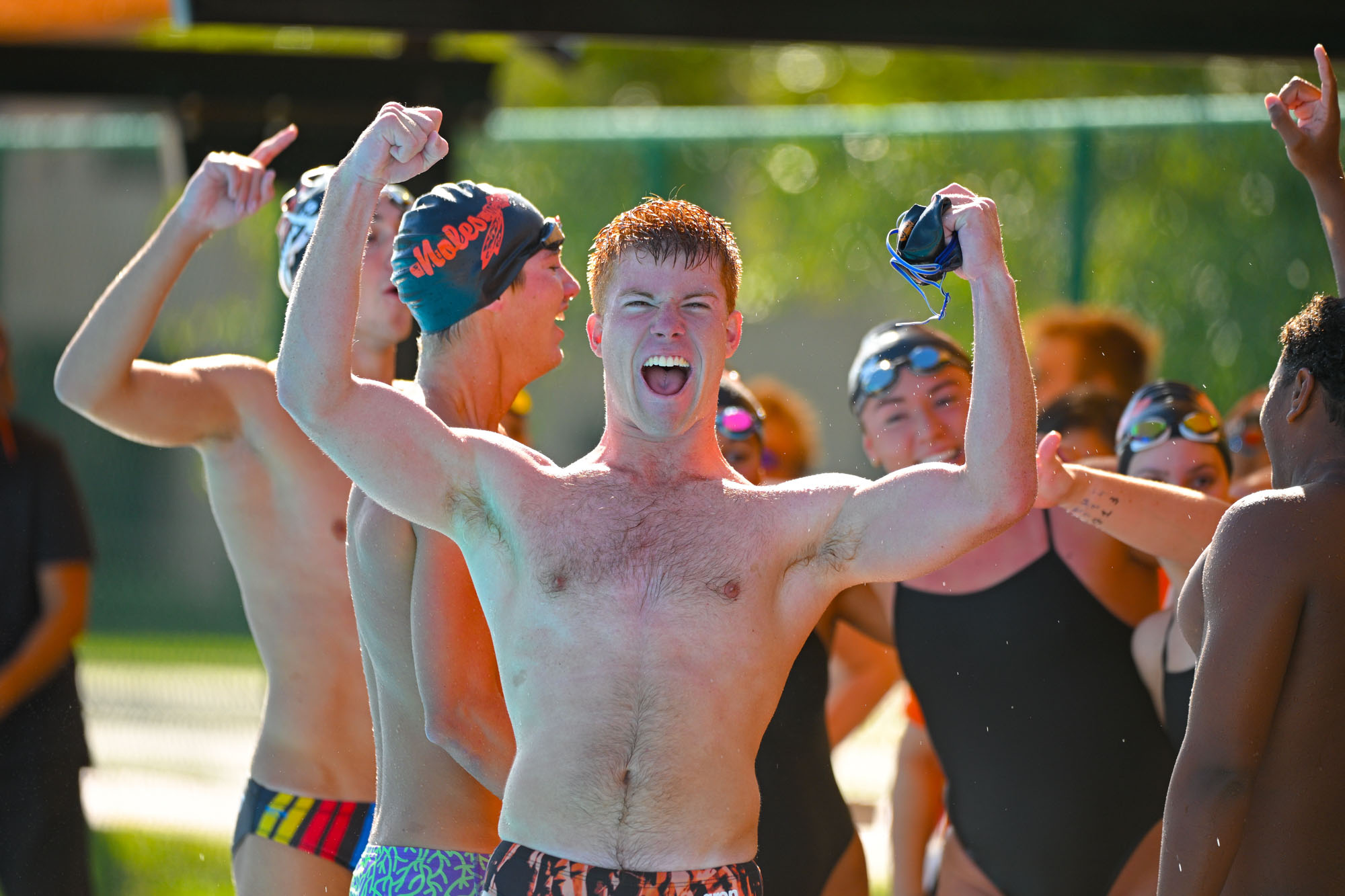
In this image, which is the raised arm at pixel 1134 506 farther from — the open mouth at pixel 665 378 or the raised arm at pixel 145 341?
the raised arm at pixel 145 341

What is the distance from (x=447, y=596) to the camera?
2.90m

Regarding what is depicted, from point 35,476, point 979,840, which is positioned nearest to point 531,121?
point 35,476

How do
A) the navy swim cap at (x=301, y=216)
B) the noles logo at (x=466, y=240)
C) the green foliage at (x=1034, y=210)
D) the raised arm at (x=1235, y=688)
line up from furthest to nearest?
the green foliage at (x=1034, y=210) < the navy swim cap at (x=301, y=216) < the noles logo at (x=466, y=240) < the raised arm at (x=1235, y=688)

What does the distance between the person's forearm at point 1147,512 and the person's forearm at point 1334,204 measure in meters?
0.59

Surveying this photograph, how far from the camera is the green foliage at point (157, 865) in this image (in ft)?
21.3

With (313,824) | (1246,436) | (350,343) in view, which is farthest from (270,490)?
(1246,436)

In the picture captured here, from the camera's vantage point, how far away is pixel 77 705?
4.92 metres

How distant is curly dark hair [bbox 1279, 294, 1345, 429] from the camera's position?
2.69 meters

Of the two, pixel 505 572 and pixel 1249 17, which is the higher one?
pixel 1249 17

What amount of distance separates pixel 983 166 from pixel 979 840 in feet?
14.4

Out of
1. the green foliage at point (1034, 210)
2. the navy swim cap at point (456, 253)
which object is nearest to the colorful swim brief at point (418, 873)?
the navy swim cap at point (456, 253)

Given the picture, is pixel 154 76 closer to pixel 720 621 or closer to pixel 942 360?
pixel 942 360

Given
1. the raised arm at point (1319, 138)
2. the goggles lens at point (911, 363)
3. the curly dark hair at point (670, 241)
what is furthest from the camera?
the goggles lens at point (911, 363)

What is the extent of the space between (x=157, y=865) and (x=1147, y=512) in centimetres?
522
